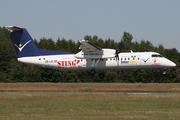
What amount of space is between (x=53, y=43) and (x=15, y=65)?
12617 millimetres

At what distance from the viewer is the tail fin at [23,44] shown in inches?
1287

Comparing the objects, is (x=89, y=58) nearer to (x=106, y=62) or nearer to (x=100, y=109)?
(x=106, y=62)

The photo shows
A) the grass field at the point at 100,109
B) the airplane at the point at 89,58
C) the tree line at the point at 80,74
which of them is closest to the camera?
the grass field at the point at 100,109

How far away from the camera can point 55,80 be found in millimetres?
52281

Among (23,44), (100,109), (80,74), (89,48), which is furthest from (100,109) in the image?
(80,74)

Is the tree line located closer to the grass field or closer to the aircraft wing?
the aircraft wing

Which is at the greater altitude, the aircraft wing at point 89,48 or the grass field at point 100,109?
the aircraft wing at point 89,48

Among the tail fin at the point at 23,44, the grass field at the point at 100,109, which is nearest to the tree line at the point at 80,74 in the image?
the tail fin at the point at 23,44

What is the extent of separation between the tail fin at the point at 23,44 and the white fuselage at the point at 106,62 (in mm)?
655

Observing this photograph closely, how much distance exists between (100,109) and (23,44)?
17438mm

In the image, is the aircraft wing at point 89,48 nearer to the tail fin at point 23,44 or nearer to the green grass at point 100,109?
the tail fin at point 23,44

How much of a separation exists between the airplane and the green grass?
6.60 meters

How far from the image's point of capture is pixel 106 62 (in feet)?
101

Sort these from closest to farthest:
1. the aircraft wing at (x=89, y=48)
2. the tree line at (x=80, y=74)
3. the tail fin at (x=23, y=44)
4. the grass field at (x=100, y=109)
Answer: the grass field at (x=100, y=109) < the aircraft wing at (x=89, y=48) < the tail fin at (x=23, y=44) < the tree line at (x=80, y=74)
